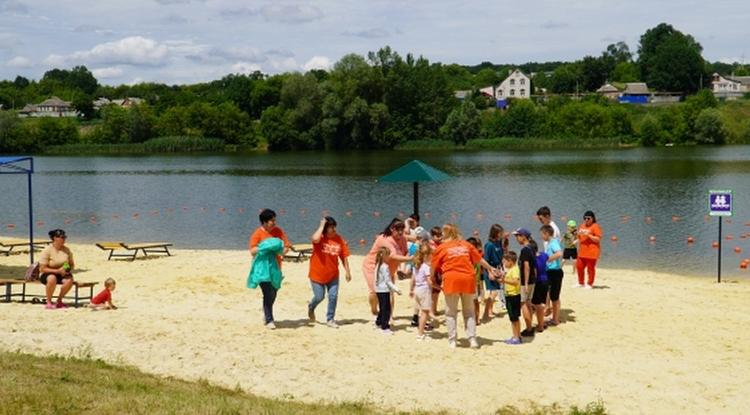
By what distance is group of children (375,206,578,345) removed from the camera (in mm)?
11938

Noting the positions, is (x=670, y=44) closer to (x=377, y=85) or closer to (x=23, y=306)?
(x=377, y=85)

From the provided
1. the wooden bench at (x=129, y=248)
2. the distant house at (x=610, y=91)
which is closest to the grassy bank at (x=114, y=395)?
the wooden bench at (x=129, y=248)

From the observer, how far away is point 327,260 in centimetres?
1238

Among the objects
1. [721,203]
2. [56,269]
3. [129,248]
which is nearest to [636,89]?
[721,203]

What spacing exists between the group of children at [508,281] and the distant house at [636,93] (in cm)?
13596

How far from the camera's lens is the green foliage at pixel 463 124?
328 ft

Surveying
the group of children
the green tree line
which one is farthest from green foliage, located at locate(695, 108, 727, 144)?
the group of children

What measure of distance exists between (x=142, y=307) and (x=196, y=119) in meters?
101

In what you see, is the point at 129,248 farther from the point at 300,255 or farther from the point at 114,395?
the point at 114,395

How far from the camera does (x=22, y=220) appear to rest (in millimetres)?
36094

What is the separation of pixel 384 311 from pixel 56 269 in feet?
19.5

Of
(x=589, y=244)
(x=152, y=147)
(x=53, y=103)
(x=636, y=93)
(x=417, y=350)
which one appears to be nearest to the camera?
(x=417, y=350)

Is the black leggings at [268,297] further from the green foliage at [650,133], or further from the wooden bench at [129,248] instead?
the green foliage at [650,133]

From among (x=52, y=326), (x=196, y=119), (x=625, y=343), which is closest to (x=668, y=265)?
(x=625, y=343)
